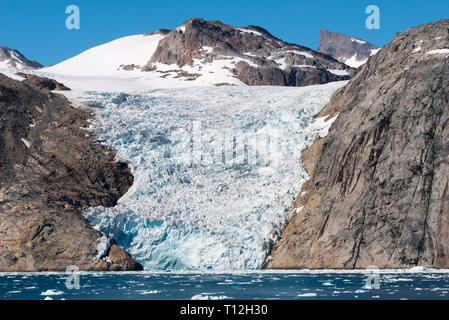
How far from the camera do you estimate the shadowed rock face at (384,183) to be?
4984 cm

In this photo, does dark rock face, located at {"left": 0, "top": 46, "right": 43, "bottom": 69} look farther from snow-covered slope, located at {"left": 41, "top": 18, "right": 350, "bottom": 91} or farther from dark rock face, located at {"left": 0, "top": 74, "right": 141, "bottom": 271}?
dark rock face, located at {"left": 0, "top": 74, "right": 141, "bottom": 271}

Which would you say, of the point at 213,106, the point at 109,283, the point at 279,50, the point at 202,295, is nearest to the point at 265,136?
the point at 213,106

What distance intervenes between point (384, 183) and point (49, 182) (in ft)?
98.7

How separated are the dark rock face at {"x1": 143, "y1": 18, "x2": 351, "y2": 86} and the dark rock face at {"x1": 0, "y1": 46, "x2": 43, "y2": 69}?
1995 inches

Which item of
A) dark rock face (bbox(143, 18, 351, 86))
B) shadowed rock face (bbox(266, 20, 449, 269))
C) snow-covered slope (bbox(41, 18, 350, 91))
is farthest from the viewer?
dark rock face (bbox(143, 18, 351, 86))

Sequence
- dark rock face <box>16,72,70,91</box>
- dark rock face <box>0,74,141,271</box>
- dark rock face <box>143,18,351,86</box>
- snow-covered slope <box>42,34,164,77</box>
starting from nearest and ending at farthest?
dark rock face <box>0,74,141,271</box> < dark rock face <box>16,72,70,91</box> < dark rock face <box>143,18,351,86</box> < snow-covered slope <box>42,34,164,77</box>

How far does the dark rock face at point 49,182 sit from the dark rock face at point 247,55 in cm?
4584

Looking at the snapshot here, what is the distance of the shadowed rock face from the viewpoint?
49.8 metres

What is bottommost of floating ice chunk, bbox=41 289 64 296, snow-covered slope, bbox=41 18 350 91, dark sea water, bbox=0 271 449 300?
dark sea water, bbox=0 271 449 300

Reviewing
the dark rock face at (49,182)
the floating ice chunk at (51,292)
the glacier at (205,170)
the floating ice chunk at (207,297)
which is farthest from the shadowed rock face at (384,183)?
the floating ice chunk at (51,292)

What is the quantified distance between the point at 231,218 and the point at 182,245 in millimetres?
5033

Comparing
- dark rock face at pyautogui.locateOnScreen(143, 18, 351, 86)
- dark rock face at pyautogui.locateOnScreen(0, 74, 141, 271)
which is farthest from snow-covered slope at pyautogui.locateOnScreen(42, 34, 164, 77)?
dark rock face at pyautogui.locateOnScreen(0, 74, 141, 271)

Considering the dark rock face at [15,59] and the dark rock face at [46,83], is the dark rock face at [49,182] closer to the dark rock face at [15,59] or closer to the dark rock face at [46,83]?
the dark rock face at [46,83]
